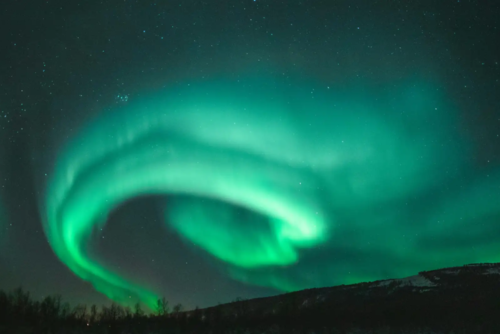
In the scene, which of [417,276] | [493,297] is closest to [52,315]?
[493,297]

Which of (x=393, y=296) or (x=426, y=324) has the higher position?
(x=393, y=296)

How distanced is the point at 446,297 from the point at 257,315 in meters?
20.7

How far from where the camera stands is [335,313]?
138ft

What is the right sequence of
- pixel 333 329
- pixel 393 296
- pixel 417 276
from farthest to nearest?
pixel 417 276
pixel 393 296
pixel 333 329

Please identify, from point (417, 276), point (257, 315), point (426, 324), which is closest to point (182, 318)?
point (257, 315)

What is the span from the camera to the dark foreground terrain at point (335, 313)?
1259 inches

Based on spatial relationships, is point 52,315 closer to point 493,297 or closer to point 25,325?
point 25,325

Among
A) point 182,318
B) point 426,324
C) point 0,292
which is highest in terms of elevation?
point 0,292

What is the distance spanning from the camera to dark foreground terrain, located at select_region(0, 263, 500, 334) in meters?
32.0

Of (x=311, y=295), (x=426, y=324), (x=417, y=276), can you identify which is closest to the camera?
(x=426, y=324)

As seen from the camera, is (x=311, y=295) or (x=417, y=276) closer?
(x=311, y=295)

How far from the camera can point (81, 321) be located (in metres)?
38.7

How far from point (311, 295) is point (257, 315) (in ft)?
34.5

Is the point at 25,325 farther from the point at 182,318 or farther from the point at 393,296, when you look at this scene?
the point at 393,296
